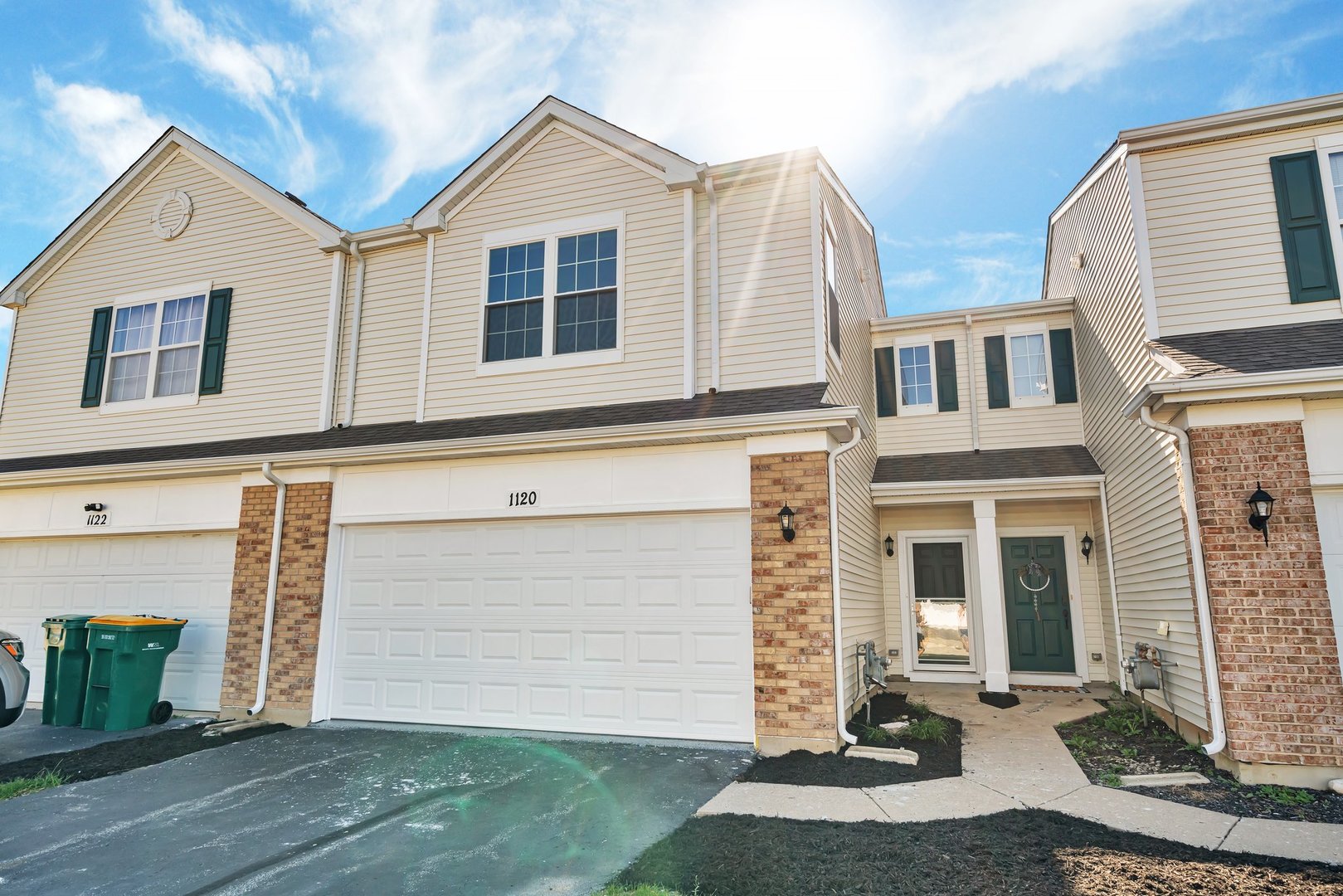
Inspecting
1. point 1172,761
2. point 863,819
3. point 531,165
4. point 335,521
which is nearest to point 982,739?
point 1172,761

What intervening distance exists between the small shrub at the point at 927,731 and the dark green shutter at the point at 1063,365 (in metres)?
5.74

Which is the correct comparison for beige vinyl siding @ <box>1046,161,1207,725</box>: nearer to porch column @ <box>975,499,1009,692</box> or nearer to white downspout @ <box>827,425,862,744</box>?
porch column @ <box>975,499,1009,692</box>

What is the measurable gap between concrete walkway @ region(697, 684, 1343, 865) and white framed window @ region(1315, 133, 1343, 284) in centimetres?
553

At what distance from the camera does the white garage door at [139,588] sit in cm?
895

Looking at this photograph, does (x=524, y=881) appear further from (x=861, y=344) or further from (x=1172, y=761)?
(x=861, y=344)

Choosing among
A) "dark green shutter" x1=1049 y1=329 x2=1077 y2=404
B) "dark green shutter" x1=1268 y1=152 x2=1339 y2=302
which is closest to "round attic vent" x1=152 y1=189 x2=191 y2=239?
"dark green shutter" x1=1049 y1=329 x2=1077 y2=404

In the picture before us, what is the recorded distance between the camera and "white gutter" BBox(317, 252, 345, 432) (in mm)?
9125

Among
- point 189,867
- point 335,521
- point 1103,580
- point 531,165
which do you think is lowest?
point 189,867

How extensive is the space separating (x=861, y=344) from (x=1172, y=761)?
6379 mm

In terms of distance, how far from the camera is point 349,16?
890 cm

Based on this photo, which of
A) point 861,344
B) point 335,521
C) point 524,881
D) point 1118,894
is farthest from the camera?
point 861,344

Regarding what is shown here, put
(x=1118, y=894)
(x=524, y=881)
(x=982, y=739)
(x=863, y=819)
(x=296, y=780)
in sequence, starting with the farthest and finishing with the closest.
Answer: (x=982, y=739)
(x=296, y=780)
(x=863, y=819)
(x=524, y=881)
(x=1118, y=894)

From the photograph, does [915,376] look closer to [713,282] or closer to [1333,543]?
[713,282]

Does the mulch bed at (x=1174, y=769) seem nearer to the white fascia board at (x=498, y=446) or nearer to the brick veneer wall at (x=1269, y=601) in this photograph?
the brick veneer wall at (x=1269, y=601)
